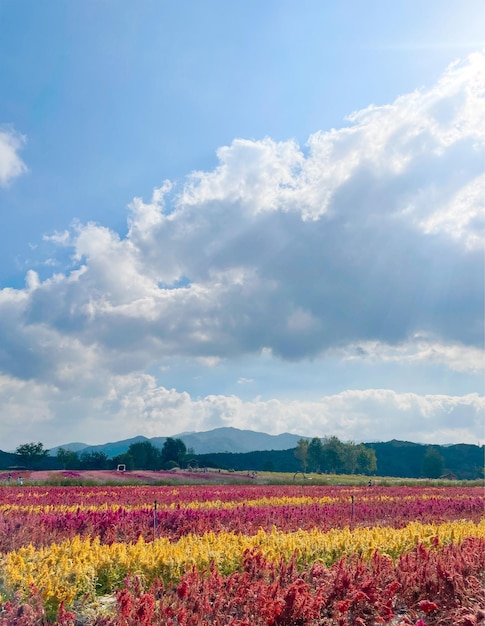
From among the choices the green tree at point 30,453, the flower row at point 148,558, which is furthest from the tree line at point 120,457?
the flower row at point 148,558

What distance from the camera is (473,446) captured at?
466 ft

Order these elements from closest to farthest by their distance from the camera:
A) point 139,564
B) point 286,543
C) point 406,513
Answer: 1. point 139,564
2. point 286,543
3. point 406,513

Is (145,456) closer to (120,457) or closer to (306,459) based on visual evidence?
(120,457)

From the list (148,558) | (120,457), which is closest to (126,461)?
(120,457)

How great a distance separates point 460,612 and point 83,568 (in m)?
4.14

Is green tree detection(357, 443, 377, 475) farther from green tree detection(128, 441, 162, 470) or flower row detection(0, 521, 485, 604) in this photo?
flower row detection(0, 521, 485, 604)

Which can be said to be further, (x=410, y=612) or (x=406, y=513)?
(x=406, y=513)

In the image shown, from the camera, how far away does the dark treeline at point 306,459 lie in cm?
9075

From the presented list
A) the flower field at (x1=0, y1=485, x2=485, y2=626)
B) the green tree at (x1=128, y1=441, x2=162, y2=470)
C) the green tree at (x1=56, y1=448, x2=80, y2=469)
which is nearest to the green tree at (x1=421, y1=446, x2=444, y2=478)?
the green tree at (x1=128, y1=441, x2=162, y2=470)

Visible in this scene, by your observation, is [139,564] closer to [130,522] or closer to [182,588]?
[182,588]

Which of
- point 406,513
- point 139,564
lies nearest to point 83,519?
point 139,564

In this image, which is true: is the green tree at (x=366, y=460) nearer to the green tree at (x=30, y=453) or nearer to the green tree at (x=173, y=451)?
the green tree at (x=173, y=451)

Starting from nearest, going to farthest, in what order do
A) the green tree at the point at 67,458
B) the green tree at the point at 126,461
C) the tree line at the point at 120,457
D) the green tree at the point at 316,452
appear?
the green tree at the point at 126,461 < the tree line at the point at 120,457 < the green tree at the point at 67,458 < the green tree at the point at 316,452

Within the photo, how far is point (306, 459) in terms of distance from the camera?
107 metres
